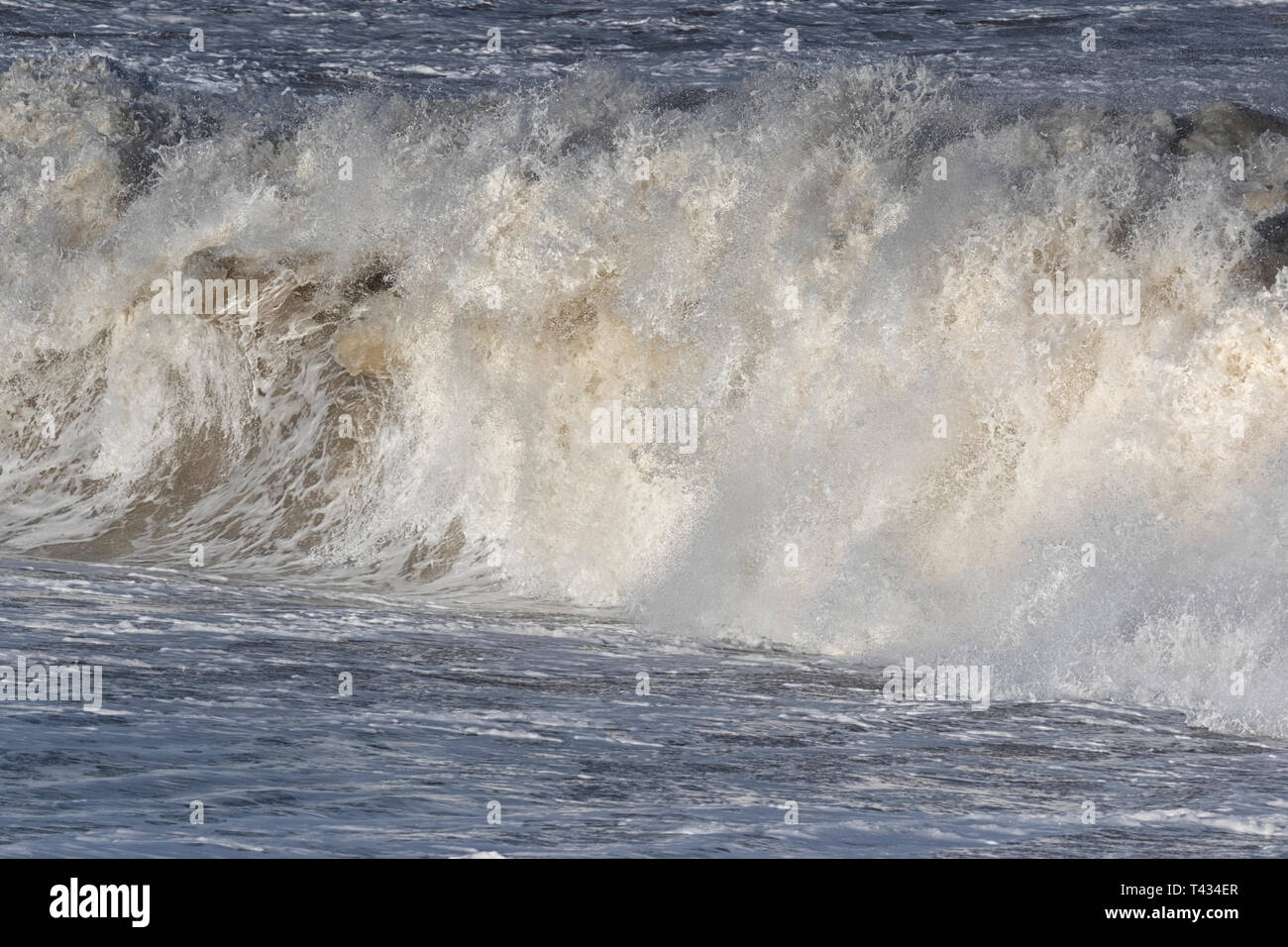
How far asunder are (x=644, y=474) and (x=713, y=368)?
885 mm

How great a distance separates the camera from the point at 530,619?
10719 mm

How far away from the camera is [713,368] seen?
484 inches

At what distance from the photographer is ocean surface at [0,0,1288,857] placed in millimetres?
6332

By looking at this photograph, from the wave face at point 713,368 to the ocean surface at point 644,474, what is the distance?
3 centimetres

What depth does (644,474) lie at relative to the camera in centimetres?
1220

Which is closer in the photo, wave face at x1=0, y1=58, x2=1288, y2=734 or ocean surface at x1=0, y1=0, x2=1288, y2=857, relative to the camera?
ocean surface at x1=0, y1=0, x2=1288, y2=857

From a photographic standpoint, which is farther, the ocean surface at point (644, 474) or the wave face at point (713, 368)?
the wave face at point (713, 368)

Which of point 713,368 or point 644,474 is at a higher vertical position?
point 713,368

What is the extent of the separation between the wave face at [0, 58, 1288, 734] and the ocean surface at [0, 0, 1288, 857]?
1.4 inches

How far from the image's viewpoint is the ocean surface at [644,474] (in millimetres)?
6332

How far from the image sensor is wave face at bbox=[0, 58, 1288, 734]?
32.8 feet

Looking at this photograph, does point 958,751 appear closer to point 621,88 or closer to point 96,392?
point 621,88
